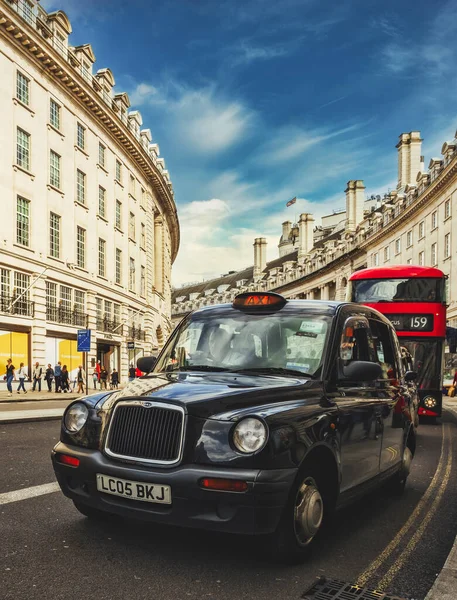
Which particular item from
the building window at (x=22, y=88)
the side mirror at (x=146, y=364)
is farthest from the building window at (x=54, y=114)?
the side mirror at (x=146, y=364)

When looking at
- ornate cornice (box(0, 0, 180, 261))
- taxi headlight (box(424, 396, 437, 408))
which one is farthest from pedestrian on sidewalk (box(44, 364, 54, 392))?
taxi headlight (box(424, 396, 437, 408))

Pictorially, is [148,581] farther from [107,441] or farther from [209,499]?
[107,441]

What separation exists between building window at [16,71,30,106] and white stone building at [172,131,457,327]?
99.8ft

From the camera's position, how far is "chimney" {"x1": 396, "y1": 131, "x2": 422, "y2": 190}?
220ft

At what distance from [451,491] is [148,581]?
14.0ft

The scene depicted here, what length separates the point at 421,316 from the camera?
52.3ft

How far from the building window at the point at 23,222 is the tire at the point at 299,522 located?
28.3m

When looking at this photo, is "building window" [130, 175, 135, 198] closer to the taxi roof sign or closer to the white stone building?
the white stone building

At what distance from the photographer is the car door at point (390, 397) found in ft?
18.4

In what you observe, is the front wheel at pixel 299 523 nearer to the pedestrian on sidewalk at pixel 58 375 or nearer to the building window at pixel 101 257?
the pedestrian on sidewalk at pixel 58 375

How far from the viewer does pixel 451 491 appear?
22.1 feet

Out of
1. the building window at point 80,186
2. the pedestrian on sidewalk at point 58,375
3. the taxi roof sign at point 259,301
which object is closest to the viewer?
the taxi roof sign at point 259,301

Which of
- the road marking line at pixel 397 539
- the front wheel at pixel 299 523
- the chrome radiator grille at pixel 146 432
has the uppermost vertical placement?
the chrome radiator grille at pixel 146 432

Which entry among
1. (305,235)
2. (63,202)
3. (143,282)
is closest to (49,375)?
(63,202)
